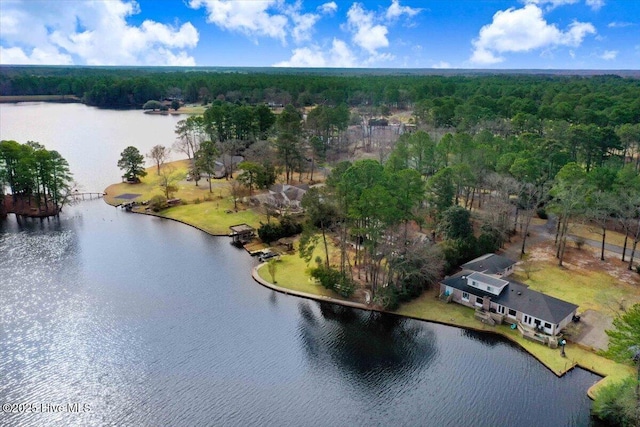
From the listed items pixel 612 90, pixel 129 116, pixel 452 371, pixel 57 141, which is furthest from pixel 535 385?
pixel 129 116

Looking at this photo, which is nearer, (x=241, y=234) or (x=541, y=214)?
(x=241, y=234)

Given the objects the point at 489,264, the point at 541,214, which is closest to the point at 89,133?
the point at 541,214

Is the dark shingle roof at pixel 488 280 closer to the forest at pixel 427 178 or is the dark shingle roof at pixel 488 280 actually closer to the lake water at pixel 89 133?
the forest at pixel 427 178

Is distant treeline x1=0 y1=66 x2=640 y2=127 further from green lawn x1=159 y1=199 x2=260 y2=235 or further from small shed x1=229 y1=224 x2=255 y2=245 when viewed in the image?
small shed x1=229 y1=224 x2=255 y2=245

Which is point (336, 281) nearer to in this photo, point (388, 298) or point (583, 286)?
point (388, 298)

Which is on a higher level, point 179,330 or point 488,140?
point 488,140

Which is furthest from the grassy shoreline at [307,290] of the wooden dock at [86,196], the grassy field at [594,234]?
the grassy field at [594,234]

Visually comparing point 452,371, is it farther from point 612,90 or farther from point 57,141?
point 612,90

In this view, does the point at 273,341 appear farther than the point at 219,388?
Yes
